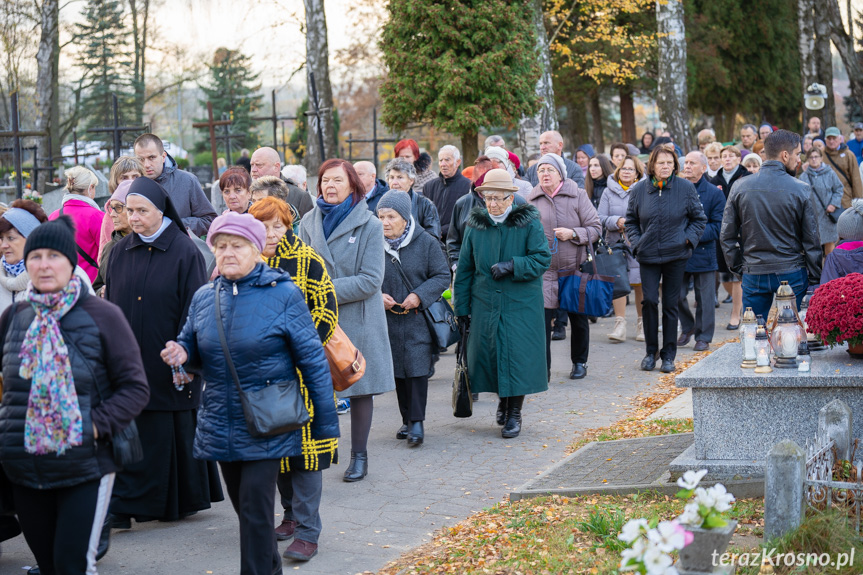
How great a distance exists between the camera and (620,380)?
10516mm

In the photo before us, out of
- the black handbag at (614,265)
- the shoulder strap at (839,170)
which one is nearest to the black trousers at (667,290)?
the black handbag at (614,265)

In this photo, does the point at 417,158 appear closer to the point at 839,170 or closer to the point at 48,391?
the point at 839,170

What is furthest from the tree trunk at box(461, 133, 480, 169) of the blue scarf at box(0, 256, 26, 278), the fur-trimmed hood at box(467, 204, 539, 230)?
the blue scarf at box(0, 256, 26, 278)

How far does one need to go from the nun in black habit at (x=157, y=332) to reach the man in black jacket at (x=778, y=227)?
4986 mm

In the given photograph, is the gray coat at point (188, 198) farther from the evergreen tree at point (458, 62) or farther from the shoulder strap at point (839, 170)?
the shoulder strap at point (839, 170)

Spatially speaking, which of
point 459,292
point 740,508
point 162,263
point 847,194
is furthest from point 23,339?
point 847,194

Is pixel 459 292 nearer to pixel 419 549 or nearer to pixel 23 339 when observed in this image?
pixel 419 549

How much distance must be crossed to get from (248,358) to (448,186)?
7.85 m

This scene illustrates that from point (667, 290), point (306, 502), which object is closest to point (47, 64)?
point (667, 290)

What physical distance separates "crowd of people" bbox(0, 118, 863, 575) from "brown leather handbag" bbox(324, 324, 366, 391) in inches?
4.5

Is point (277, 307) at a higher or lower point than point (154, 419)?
higher

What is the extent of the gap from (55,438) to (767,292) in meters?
A: 6.50

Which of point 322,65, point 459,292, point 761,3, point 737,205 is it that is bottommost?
point 459,292

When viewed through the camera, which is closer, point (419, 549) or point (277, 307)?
point (277, 307)
